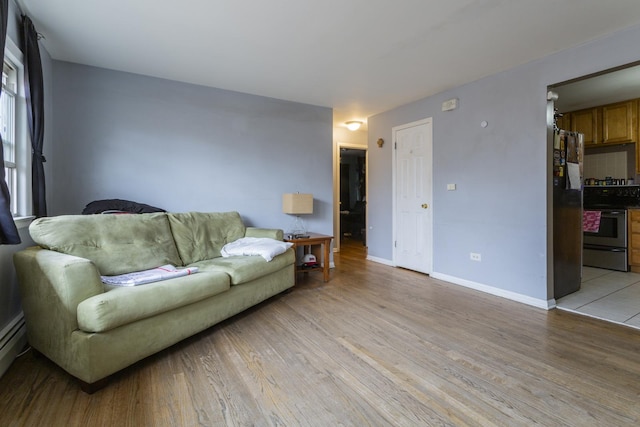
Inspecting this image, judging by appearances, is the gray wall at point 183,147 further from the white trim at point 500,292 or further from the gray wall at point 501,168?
the white trim at point 500,292

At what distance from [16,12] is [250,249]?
2.46 meters

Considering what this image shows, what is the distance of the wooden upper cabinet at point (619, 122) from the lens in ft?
13.6

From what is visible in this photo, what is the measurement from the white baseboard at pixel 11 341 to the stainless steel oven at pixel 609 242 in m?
6.42

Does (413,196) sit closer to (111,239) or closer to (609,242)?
(609,242)

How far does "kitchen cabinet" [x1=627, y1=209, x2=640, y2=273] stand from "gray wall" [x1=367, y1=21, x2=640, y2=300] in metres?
2.31

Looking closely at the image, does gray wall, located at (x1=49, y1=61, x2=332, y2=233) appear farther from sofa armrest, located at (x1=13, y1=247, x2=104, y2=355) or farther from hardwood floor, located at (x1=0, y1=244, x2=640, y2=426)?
hardwood floor, located at (x1=0, y1=244, x2=640, y2=426)

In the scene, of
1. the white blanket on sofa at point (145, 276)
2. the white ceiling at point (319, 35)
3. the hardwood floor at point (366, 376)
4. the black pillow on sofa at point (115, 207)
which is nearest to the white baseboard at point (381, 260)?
the hardwood floor at point (366, 376)

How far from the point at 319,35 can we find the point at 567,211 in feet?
10.1

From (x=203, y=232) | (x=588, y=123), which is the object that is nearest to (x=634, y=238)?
(x=588, y=123)

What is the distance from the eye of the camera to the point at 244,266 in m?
2.56

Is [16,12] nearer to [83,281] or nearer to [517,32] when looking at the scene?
[83,281]

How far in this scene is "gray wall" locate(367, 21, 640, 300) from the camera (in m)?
2.80

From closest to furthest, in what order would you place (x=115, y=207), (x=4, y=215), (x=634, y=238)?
(x=4, y=215) → (x=115, y=207) → (x=634, y=238)

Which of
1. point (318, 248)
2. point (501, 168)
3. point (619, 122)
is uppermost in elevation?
point (619, 122)
